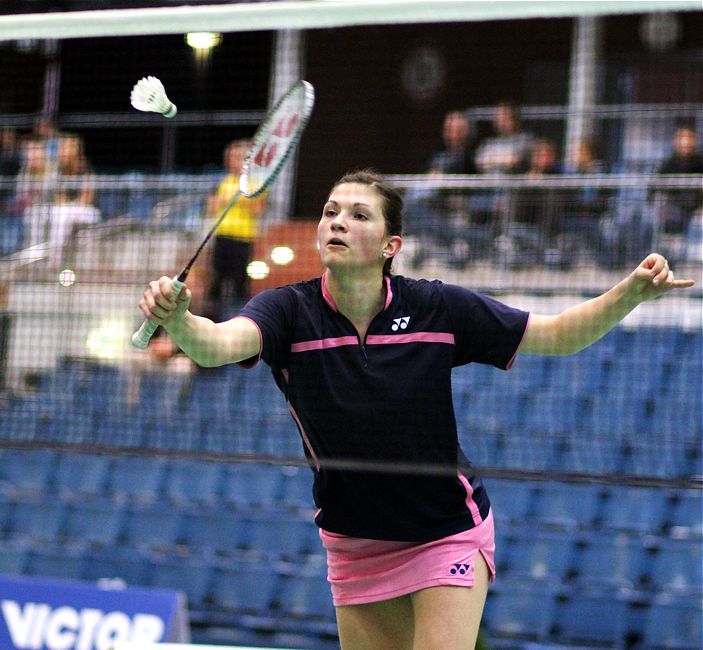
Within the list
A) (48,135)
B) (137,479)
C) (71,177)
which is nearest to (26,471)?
(137,479)

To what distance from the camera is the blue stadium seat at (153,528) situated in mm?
7773

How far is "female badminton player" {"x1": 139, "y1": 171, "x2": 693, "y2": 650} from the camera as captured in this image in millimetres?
3320

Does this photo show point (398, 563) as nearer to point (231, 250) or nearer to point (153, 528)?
point (231, 250)

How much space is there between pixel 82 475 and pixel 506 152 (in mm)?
3744

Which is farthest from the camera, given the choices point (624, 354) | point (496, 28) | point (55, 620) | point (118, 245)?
point (496, 28)

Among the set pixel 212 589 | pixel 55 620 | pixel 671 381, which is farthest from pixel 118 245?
pixel 671 381

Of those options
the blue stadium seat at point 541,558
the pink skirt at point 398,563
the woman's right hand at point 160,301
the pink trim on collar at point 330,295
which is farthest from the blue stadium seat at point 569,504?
the woman's right hand at point 160,301

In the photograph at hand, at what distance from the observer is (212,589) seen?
7.41 m

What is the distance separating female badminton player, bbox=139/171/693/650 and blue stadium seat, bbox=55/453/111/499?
5338 mm

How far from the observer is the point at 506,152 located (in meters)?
8.00

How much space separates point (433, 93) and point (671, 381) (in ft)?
17.2

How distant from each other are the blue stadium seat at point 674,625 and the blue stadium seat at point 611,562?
0.28 m

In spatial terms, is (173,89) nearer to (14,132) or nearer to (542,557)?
(14,132)

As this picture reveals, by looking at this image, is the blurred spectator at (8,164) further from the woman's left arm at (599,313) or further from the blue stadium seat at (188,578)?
the woman's left arm at (599,313)
